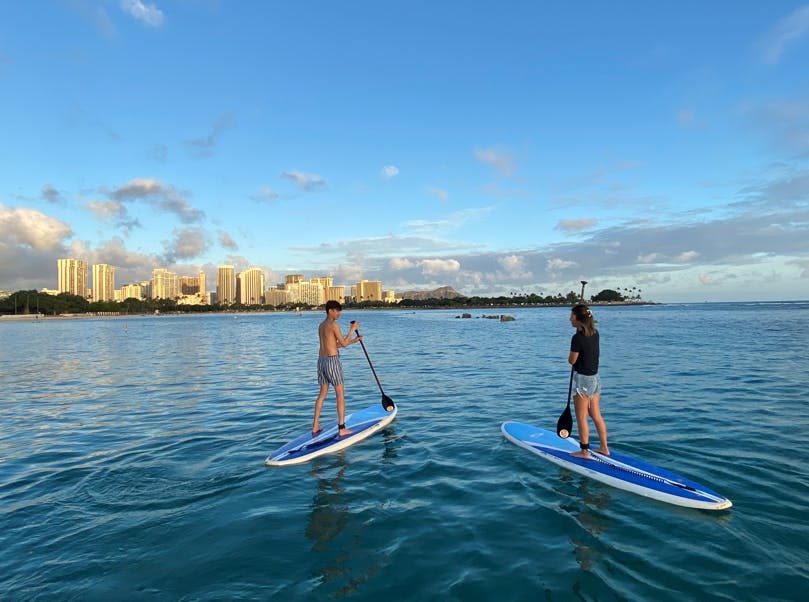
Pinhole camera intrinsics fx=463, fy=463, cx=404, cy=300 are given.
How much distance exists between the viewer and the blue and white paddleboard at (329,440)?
29.4 ft

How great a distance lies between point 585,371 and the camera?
8.34 m

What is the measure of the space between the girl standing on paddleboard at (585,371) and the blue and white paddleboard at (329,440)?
182 inches

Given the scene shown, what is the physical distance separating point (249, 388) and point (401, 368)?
8407 millimetres

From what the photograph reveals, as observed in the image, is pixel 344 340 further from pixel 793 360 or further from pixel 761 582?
pixel 793 360

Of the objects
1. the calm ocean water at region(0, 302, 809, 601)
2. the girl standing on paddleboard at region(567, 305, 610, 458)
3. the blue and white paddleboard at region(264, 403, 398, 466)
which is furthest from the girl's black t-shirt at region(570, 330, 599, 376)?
the blue and white paddleboard at region(264, 403, 398, 466)

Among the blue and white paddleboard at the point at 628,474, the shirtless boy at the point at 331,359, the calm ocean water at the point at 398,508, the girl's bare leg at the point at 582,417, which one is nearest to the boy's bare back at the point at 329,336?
the shirtless boy at the point at 331,359

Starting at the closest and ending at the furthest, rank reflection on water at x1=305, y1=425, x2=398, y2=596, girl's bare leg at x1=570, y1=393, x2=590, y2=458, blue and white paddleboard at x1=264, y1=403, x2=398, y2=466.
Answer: reflection on water at x1=305, y1=425, x2=398, y2=596 < girl's bare leg at x1=570, y1=393, x2=590, y2=458 < blue and white paddleboard at x1=264, y1=403, x2=398, y2=466

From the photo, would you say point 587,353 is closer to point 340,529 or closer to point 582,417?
point 582,417

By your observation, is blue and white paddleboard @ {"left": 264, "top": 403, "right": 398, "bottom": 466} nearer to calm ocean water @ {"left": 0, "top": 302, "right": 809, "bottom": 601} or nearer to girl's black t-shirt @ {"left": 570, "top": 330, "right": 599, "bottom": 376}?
calm ocean water @ {"left": 0, "top": 302, "right": 809, "bottom": 601}

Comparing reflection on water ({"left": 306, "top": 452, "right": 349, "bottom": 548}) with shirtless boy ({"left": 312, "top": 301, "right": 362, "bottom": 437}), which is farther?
shirtless boy ({"left": 312, "top": 301, "right": 362, "bottom": 437})

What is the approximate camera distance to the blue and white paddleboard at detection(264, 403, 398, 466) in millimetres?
8957

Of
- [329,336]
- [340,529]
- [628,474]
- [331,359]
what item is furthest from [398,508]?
[329,336]

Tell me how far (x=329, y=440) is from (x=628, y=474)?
5730mm

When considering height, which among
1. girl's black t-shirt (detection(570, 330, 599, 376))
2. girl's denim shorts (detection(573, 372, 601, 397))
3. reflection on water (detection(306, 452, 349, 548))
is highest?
girl's black t-shirt (detection(570, 330, 599, 376))
